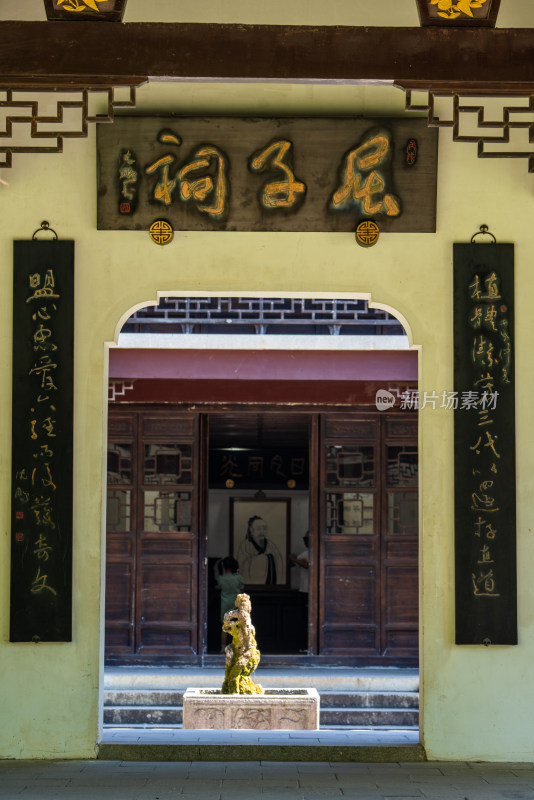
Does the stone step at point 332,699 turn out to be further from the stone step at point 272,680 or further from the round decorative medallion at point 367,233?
the round decorative medallion at point 367,233

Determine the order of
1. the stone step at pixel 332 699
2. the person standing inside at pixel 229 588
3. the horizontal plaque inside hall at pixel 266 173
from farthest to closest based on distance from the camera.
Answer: the person standing inside at pixel 229 588 → the stone step at pixel 332 699 → the horizontal plaque inside hall at pixel 266 173

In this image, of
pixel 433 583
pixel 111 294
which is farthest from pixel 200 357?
pixel 433 583

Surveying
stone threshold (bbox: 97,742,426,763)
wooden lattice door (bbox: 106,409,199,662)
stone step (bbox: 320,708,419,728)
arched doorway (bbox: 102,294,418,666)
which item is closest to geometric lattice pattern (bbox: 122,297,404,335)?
arched doorway (bbox: 102,294,418,666)

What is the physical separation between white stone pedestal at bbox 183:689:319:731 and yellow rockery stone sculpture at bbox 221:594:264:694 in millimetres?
182

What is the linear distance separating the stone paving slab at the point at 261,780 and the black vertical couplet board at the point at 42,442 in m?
0.80

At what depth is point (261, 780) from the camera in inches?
229

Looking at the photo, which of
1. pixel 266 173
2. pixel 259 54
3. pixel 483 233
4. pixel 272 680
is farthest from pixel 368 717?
pixel 259 54

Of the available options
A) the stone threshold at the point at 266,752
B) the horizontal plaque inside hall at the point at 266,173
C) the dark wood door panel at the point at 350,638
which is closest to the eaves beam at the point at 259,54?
the horizontal plaque inside hall at the point at 266,173

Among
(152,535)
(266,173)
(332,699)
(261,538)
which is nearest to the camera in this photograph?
(266,173)

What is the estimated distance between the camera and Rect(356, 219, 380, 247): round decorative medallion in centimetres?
639

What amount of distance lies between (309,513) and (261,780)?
16.2 ft

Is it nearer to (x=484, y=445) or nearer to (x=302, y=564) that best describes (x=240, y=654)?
(x=484, y=445)

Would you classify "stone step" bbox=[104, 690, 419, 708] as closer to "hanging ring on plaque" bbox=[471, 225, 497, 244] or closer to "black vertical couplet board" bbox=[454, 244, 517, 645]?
"black vertical couplet board" bbox=[454, 244, 517, 645]

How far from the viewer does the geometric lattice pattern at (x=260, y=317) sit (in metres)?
10.4
